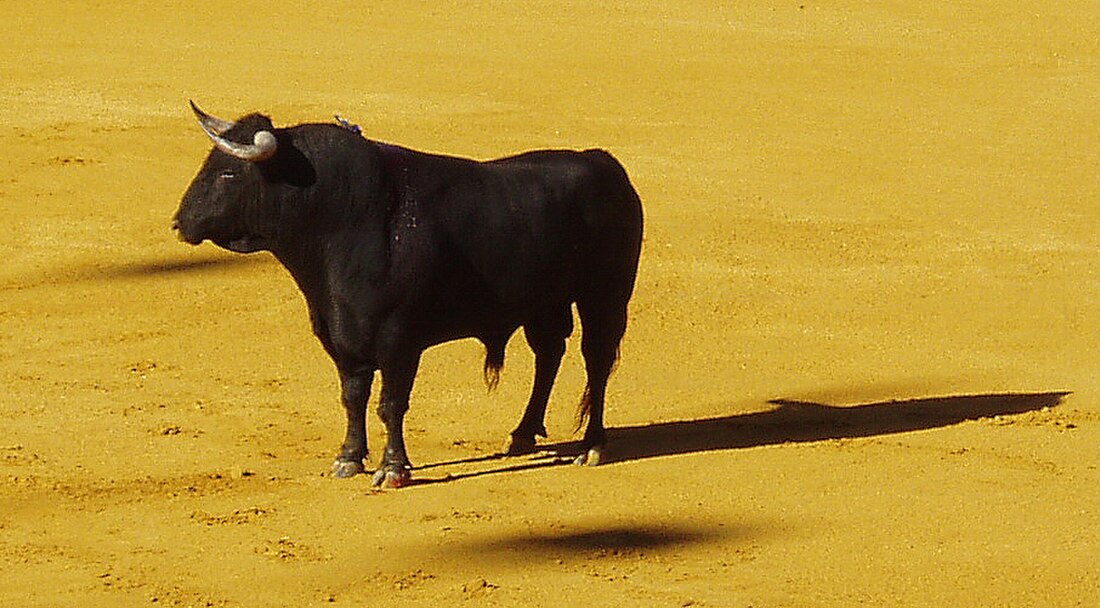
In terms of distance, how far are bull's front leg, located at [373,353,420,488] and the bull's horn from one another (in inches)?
46.1

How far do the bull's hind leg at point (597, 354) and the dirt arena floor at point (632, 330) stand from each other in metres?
0.20

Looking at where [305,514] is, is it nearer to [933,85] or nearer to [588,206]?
[588,206]

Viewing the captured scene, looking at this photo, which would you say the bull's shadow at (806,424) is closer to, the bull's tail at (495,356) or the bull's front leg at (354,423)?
the bull's tail at (495,356)

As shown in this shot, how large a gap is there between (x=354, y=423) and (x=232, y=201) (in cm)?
123

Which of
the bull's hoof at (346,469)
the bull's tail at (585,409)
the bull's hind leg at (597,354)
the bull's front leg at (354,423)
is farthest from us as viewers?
the bull's tail at (585,409)

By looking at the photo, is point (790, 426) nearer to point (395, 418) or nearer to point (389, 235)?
point (395, 418)

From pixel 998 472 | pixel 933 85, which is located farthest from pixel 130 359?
pixel 933 85

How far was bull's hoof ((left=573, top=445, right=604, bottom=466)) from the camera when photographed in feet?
36.9

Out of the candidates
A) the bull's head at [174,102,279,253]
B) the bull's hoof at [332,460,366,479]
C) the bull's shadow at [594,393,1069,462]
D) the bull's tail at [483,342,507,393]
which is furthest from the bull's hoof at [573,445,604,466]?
the bull's head at [174,102,279,253]

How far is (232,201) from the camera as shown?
34.8ft

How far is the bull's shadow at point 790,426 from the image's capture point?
11602mm

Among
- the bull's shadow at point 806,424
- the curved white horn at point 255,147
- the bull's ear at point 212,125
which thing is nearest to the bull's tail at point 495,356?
the bull's shadow at point 806,424

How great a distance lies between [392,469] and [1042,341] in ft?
18.0

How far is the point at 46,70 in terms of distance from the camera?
22.4 meters
